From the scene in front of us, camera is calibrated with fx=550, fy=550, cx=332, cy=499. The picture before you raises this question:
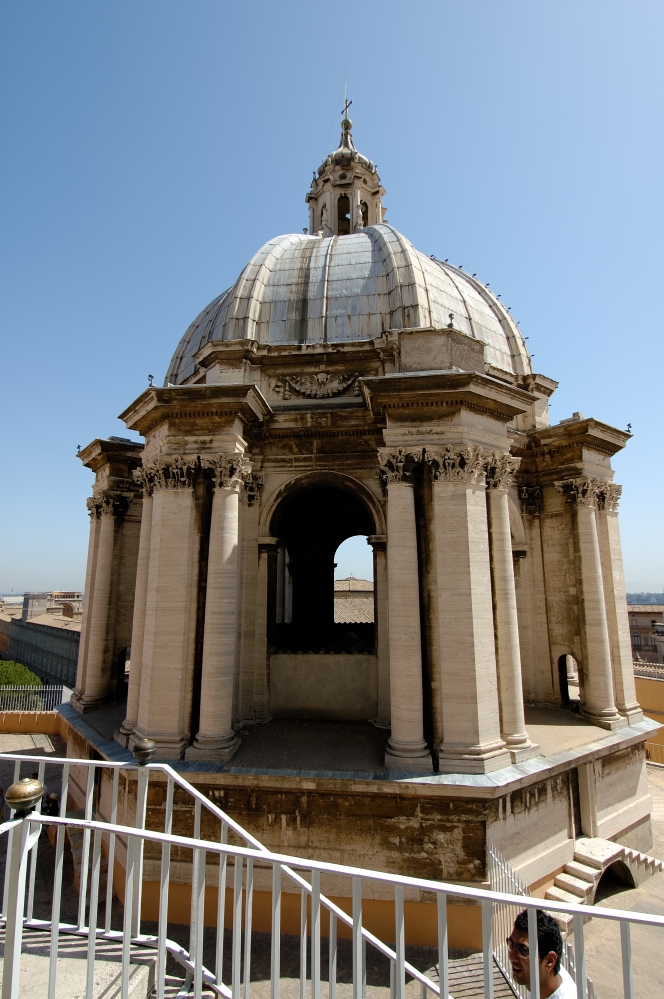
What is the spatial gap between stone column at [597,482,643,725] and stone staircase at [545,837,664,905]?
3.49 metres

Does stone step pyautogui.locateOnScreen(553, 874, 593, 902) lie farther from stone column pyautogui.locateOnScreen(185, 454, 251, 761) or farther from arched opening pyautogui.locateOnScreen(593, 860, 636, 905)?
stone column pyautogui.locateOnScreen(185, 454, 251, 761)

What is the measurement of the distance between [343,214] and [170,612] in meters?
20.3

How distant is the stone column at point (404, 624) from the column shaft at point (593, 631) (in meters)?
6.90

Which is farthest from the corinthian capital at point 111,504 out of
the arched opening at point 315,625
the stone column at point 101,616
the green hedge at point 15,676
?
the green hedge at point 15,676

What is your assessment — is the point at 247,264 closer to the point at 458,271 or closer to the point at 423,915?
the point at 458,271

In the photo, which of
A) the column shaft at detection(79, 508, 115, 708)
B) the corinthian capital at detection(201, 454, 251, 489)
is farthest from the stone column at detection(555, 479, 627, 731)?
the column shaft at detection(79, 508, 115, 708)

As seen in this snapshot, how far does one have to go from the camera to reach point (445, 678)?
11.4 meters

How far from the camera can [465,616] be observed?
1158 centimetres

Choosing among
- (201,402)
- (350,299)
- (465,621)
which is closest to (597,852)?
(465,621)

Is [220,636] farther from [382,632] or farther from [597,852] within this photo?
[597,852]

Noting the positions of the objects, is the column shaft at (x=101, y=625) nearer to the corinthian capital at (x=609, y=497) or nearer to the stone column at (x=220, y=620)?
the stone column at (x=220, y=620)

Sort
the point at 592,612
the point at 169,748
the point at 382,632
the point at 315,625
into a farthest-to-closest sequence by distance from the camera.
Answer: the point at 315,625 → the point at 592,612 → the point at 382,632 → the point at 169,748

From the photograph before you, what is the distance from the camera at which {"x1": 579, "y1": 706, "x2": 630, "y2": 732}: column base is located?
14.9 m

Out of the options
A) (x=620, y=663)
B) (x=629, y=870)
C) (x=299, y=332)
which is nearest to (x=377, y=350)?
(x=299, y=332)
